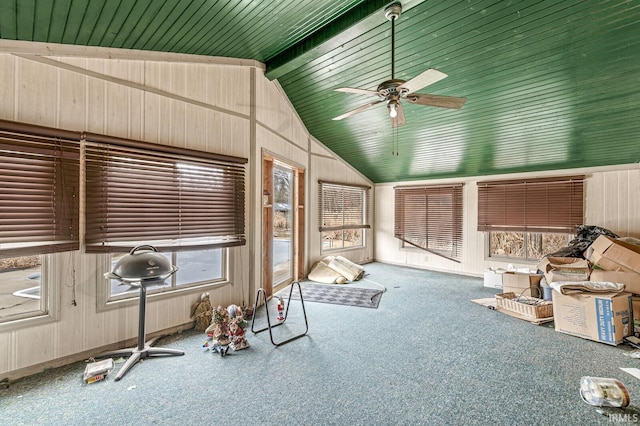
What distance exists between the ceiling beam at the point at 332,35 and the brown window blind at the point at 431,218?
13.6ft

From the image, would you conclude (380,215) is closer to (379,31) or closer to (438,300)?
(438,300)

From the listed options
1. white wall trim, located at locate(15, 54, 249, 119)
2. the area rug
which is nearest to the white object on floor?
the area rug

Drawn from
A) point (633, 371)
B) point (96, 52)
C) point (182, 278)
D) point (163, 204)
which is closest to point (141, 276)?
point (163, 204)

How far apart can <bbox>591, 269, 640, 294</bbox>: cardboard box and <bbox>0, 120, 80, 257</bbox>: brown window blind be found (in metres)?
5.62

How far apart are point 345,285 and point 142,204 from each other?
3.55 m

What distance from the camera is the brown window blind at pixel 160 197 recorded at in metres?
2.52

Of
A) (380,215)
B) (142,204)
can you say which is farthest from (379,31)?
(380,215)

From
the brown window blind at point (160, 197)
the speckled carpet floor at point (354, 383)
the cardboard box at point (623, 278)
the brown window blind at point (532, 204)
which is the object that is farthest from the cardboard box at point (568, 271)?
the brown window blind at point (160, 197)

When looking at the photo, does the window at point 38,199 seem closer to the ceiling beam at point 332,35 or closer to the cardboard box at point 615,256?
the ceiling beam at point 332,35

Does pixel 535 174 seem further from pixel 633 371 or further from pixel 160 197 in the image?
pixel 160 197

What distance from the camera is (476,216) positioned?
225 inches

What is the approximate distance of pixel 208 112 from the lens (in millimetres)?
3295

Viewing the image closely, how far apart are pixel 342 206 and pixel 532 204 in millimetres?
3644

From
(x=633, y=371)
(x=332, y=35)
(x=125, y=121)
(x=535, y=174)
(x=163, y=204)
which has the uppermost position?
(x=332, y=35)
